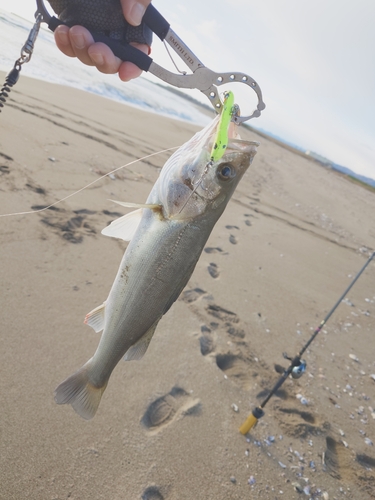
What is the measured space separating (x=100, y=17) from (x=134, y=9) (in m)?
0.21

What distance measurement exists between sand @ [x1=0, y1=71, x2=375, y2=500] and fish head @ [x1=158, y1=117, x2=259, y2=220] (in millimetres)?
1791

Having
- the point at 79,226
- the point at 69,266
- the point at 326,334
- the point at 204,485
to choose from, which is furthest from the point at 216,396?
the point at 79,226

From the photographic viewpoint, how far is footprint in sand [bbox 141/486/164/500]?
2.34 m

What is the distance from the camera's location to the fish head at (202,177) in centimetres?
188

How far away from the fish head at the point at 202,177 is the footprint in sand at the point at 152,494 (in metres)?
1.90

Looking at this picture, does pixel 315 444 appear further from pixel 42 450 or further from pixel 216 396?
pixel 42 450

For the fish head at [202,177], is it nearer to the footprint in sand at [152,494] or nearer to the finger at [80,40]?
the finger at [80,40]

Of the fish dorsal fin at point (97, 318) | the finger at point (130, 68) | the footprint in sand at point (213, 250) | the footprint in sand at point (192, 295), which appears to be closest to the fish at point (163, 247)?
the fish dorsal fin at point (97, 318)

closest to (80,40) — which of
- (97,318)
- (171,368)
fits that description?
(97,318)

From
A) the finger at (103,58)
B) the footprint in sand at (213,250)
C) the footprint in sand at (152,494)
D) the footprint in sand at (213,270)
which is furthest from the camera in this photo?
the footprint in sand at (213,250)

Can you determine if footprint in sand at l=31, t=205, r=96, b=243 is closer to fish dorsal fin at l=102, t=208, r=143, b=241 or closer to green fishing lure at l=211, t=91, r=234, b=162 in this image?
fish dorsal fin at l=102, t=208, r=143, b=241

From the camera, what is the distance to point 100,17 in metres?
1.96

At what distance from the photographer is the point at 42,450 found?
7.65 ft

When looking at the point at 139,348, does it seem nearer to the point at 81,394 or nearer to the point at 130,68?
the point at 81,394
